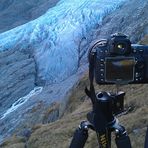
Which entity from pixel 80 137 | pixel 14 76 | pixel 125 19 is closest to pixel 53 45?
pixel 14 76

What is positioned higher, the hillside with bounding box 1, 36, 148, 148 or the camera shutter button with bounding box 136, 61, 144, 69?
the camera shutter button with bounding box 136, 61, 144, 69

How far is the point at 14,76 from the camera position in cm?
3978

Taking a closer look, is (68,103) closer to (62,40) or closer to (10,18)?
(62,40)

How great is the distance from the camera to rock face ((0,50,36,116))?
36125 mm

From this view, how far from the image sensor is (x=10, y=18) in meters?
69.9

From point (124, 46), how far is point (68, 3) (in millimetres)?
45448

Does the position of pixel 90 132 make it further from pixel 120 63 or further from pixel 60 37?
pixel 60 37

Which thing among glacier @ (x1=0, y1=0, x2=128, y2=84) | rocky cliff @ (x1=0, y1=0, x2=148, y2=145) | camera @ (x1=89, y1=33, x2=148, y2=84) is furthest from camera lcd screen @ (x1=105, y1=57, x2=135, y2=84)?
glacier @ (x1=0, y1=0, x2=128, y2=84)

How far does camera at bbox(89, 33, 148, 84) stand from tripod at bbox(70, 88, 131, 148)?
0.15 meters

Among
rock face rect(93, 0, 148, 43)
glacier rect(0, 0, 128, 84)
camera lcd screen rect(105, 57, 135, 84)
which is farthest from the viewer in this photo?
glacier rect(0, 0, 128, 84)

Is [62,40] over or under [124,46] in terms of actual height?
under

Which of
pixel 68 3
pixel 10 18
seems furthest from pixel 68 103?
pixel 10 18

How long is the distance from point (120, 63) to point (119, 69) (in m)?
0.05

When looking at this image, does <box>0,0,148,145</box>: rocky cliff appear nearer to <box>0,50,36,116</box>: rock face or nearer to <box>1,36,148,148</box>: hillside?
<box>0,50,36,116</box>: rock face
